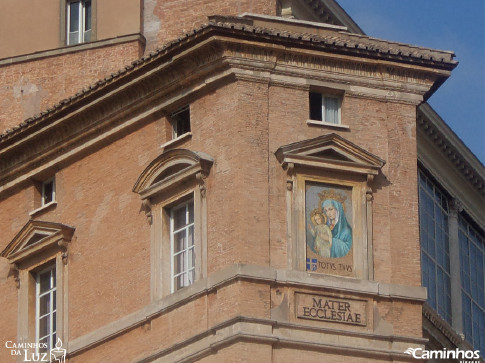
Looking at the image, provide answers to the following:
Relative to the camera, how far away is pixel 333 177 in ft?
128

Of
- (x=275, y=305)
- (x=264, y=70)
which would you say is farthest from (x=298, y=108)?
(x=275, y=305)

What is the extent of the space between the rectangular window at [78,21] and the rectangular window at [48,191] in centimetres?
429

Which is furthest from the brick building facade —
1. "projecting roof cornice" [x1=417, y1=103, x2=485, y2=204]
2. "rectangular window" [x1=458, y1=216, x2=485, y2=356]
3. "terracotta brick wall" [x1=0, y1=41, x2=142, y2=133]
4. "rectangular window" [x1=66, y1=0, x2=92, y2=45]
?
"rectangular window" [x1=66, y1=0, x2=92, y2=45]

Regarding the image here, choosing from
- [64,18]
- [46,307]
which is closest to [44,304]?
[46,307]

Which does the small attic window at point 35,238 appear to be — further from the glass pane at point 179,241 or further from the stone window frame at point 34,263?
the glass pane at point 179,241

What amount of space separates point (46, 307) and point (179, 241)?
417 centimetres

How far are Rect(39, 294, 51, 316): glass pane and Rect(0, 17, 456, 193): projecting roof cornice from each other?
10.7 feet

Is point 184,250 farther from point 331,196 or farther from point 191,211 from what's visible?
point 331,196

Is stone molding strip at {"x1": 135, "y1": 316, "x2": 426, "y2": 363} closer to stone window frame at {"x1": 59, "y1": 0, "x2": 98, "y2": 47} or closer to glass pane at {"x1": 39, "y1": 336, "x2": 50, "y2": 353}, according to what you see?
glass pane at {"x1": 39, "y1": 336, "x2": 50, "y2": 353}

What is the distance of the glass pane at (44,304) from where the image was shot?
4225 cm

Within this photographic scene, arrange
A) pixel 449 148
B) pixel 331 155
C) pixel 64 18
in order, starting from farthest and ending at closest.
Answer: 1. pixel 64 18
2. pixel 449 148
3. pixel 331 155

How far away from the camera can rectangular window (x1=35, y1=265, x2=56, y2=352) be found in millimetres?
41938

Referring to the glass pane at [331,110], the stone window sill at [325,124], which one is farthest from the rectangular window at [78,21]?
the stone window sill at [325,124]

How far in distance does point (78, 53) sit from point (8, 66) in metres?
2.07
